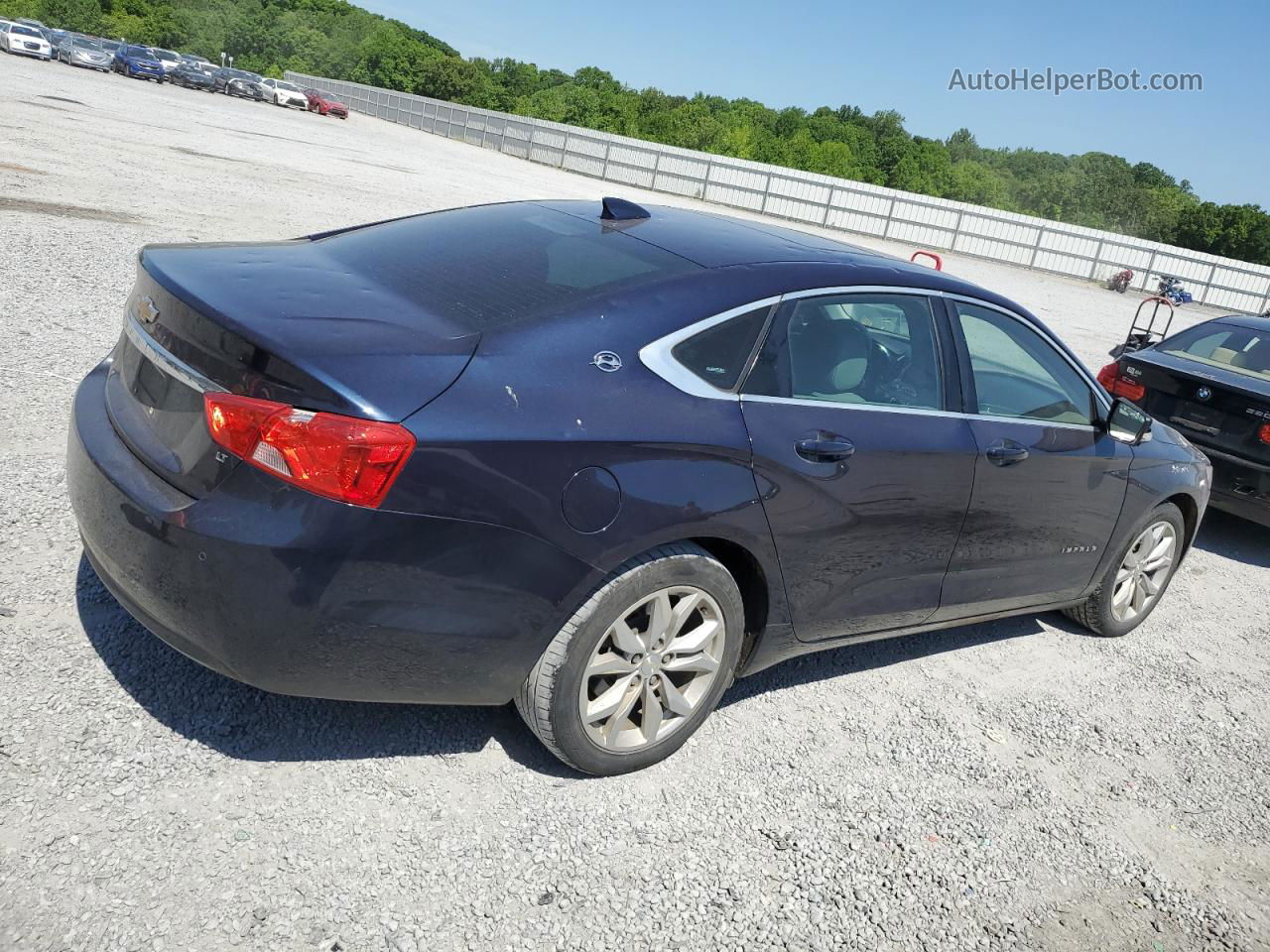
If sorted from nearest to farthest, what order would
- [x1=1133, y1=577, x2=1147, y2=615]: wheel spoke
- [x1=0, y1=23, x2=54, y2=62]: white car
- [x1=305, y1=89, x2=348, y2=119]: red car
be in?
[x1=1133, y1=577, x2=1147, y2=615]: wheel spoke
[x1=0, y1=23, x2=54, y2=62]: white car
[x1=305, y1=89, x2=348, y2=119]: red car

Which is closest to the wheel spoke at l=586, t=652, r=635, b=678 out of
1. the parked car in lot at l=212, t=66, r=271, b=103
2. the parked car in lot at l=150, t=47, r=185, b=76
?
the parked car in lot at l=150, t=47, r=185, b=76

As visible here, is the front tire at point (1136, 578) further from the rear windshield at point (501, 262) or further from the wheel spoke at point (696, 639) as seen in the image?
the rear windshield at point (501, 262)

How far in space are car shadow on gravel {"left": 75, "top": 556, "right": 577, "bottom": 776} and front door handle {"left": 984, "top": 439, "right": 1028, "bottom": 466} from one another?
2.04 m

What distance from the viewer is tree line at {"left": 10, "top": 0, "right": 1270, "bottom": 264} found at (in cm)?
8144

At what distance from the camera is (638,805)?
3.24 metres

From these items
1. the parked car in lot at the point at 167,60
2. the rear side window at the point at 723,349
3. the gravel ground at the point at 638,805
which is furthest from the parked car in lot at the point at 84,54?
the rear side window at the point at 723,349

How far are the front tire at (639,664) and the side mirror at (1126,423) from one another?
7.53 feet

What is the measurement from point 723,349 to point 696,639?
0.92 meters

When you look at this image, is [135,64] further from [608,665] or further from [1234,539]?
[608,665]

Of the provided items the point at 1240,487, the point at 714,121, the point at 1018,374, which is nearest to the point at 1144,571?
the point at 1018,374

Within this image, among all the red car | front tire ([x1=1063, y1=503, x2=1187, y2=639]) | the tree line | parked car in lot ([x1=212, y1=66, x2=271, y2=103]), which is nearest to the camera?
front tire ([x1=1063, y1=503, x2=1187, y2=639])

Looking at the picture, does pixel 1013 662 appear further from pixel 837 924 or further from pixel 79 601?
pixel 79 601

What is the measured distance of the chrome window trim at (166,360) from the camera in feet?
9.12

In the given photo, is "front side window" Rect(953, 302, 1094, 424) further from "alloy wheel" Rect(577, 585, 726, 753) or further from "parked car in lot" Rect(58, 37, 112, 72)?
"parked car in lot" Rect(58, 37, 112, 72)
